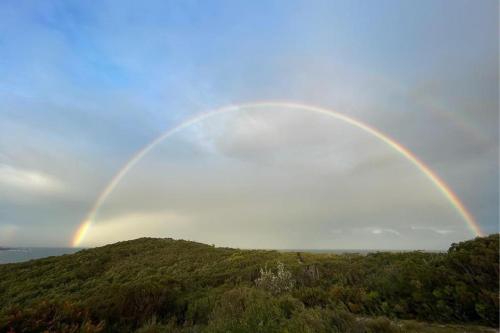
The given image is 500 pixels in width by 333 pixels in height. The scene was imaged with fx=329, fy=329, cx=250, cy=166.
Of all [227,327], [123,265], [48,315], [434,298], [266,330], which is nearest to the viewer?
[266,330]

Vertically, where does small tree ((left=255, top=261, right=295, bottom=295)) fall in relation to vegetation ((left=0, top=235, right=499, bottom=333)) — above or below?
below

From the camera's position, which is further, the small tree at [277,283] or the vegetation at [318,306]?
the small tree at [277,283]

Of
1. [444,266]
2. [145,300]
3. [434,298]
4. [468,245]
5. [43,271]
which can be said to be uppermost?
[468,245]

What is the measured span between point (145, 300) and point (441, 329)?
877cm

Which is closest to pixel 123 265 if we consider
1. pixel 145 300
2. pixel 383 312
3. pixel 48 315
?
pixel 145 300

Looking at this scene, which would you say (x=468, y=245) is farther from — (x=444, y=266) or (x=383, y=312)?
(x=383, y=312)

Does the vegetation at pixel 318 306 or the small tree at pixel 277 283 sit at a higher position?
the vegetation at pixel 318 306

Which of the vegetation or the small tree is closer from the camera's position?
the vegetation

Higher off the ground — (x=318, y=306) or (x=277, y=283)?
(x=318, y=306)

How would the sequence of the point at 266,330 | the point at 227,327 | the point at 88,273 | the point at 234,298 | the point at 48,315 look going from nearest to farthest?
the point at 266,330 → the point at 227,327 → the point at 48,315 → the point at 234,298 → the point at 88,273

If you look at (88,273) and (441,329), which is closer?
(441,329)

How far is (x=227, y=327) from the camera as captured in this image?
7.18m

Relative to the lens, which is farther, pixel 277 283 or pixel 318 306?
pixel 277 283

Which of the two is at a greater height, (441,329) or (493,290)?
(493,290)
